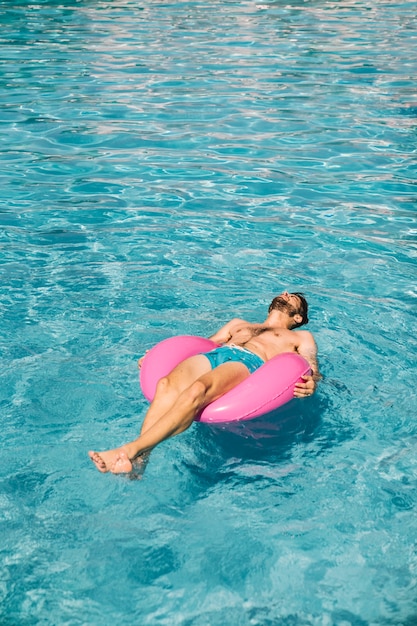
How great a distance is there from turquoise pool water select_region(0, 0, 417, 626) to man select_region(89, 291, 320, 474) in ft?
0.82

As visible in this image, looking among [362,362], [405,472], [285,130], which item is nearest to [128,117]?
[285,130]

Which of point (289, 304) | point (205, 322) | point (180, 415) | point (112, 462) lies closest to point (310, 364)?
point (289, 304)

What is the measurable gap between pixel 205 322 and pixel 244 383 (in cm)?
162

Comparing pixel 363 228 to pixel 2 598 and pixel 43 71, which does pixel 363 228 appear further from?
pixel 43 71

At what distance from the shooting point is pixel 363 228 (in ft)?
27.6

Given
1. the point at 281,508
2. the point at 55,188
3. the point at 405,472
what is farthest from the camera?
the point at 55,188

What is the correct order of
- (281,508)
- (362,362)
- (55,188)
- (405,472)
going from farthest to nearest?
(55,188) → (362,362) → (405,472) → (281,508)

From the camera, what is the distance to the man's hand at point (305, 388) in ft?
16.3

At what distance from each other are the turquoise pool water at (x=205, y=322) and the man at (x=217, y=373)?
250 millimetres

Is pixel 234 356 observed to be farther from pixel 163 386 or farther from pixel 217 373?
pixel 163 386

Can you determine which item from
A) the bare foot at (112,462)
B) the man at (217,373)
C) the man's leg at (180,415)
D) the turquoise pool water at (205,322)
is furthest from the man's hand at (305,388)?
the bare foot at (112,462)

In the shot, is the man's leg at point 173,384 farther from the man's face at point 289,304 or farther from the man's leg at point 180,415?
the man's face at point 289,304

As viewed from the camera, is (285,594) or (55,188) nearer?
(285,594)

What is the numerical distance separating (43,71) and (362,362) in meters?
10.5
